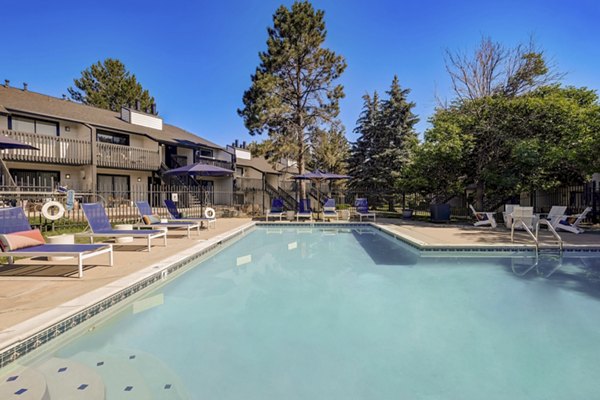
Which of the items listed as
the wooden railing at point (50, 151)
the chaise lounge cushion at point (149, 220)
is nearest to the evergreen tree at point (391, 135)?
the chaise lounge cushion at point (149, 220)

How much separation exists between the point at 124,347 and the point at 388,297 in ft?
12.1

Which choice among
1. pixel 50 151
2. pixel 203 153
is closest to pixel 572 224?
pixel 50 151

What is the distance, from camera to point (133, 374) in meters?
2.85

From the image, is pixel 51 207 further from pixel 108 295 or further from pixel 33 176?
pixel 33 176

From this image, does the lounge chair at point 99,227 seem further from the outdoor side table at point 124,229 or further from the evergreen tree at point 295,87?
the evergreen tree at point 295,87

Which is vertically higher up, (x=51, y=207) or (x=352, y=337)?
(x=51, y=207)

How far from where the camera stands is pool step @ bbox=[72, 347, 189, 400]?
101 inches

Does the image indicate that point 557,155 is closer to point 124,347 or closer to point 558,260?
point 558,260

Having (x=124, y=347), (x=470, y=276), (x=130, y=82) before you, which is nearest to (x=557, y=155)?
(x=470, y=276)

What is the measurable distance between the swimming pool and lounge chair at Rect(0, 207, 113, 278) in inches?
48.8

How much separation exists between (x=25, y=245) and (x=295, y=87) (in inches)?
682

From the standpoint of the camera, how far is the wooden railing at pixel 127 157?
699 inches

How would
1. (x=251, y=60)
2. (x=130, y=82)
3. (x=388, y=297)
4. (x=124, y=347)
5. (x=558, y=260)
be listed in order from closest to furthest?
(x=124, y=347), (x=388, y=297), (x=558, y=260), (x=251, y=60), (x=130, y=82)

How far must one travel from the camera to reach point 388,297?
5.10 metres
